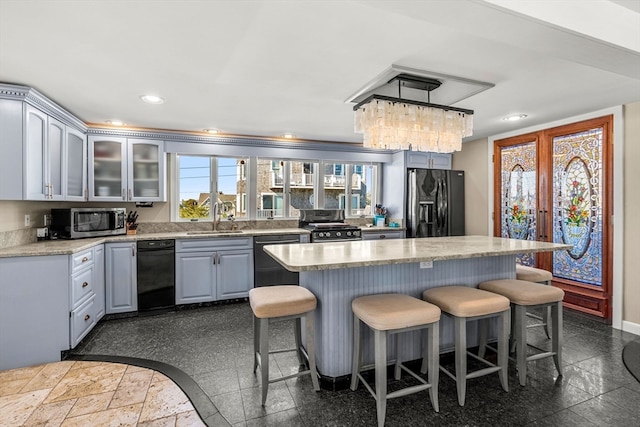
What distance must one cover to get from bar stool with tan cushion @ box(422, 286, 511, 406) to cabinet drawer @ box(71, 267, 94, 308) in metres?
2.91

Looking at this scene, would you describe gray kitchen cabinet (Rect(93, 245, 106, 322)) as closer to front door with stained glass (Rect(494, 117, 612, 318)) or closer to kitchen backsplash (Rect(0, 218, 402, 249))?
kitchen backsplash (Rect(0, 218, 402, 249))

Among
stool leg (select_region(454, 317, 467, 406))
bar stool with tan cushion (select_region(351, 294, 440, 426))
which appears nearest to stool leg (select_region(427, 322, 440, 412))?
bar stool with tan cushion (select_region(351, 294, 440, 426))

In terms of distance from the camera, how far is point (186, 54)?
2.12 meters

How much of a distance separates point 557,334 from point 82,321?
155 inches

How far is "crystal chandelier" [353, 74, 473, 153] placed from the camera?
2416 millimetres

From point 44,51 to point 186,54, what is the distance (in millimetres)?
897

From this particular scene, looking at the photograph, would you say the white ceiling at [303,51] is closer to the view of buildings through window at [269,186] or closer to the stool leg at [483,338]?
the view of buildings through window at [269,186]

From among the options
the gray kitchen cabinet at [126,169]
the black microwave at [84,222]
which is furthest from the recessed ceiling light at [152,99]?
the black microwave at [84,222]

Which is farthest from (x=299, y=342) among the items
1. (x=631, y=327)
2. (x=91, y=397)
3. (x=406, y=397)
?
(x=631, y=327)

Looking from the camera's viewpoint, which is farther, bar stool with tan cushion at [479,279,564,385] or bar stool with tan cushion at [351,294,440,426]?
bar stool with tan cushion at [479,279,564,385]

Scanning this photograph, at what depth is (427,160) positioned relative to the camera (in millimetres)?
5086

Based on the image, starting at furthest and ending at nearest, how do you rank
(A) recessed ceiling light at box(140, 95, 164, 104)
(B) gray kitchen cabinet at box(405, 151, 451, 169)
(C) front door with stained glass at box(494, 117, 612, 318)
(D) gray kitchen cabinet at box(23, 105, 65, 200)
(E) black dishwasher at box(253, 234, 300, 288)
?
(B) gray kitchen cabinet at box(405, 151, 451, 169)
(E) black dishwasher at box(253, 234, 300, 288)
(C) front door with stained glass at box(494, 117, 612, 318)
(A) recessed ceiling light at box(140, 95, 164, 104)
(D) gray kitchen cabinet at box(23, 105, 65, 200)

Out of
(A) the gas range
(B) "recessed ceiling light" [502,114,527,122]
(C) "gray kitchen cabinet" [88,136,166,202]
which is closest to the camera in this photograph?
(B) "recessed ceiling light" [502,114,527,122]

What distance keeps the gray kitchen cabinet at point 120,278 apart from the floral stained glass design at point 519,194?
4792 mm
